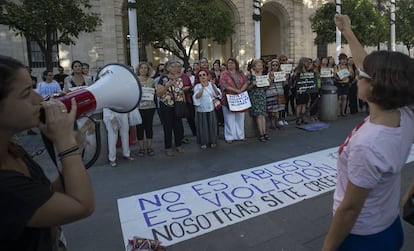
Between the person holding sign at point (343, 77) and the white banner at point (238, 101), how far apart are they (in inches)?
150

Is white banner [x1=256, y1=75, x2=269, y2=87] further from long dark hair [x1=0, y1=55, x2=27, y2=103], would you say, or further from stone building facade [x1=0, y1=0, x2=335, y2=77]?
stone building facade [x1=0, y1=0, x2=335, y2=77]

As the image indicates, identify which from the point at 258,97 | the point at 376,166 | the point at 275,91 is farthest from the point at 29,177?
the point at 275,91

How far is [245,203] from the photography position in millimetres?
4008

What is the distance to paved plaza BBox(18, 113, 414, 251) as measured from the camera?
3.14m

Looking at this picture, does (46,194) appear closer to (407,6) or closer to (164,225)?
(164,225)

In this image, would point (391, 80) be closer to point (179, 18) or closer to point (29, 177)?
point (29, 177)

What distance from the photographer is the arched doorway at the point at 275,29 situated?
24.1m

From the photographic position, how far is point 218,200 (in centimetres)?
414

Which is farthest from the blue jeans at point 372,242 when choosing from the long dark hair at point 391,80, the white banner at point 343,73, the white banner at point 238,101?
the white banner at point 343,73

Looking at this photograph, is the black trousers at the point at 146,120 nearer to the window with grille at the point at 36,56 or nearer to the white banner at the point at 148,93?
the white banner at the point at 148,93

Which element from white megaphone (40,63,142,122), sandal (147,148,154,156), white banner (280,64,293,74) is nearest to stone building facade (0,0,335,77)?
white banner (280,64,293,74)

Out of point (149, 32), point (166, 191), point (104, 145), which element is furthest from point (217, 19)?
point (166, 191)

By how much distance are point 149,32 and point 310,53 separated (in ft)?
45.4

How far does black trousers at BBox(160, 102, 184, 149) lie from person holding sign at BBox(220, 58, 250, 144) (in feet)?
3.95
